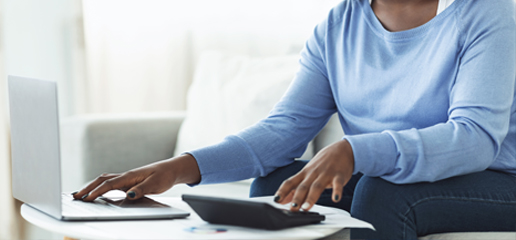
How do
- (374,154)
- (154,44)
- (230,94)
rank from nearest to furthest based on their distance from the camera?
1. (374,154)
2. (230,94)
3. (154,44)

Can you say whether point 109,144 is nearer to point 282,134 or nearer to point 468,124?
point 282,134

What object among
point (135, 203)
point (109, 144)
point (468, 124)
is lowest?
point (109, 144)

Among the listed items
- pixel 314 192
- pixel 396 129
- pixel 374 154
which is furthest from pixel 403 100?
pixel 314 192

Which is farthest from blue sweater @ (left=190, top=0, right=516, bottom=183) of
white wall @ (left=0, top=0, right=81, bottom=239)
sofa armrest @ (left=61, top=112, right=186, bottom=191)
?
white wall @ (left=0, top=0, right=81, bottom=239)

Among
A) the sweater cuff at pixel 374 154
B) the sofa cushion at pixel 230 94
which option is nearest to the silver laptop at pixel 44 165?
the sweater cuff at pixel 374 154

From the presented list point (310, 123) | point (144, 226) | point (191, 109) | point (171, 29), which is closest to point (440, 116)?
point (310, 123)

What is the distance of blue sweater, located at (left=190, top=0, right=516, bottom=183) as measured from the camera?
77 cm

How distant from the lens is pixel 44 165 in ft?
2.27

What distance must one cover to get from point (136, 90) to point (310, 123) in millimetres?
1501

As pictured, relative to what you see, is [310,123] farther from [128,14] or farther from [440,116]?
[128,14]

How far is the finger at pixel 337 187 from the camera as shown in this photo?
663mm

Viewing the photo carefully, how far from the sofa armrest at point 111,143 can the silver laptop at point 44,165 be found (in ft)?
2.80

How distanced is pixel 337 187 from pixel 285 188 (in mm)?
67

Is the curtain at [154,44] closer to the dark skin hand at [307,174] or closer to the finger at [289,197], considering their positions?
the dark skin hand at [307,174]
